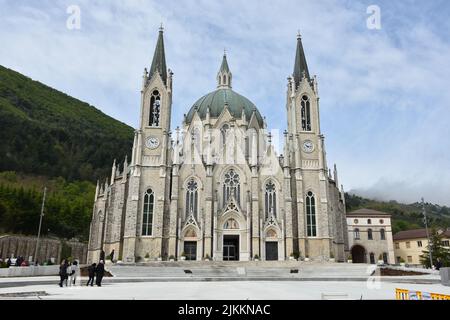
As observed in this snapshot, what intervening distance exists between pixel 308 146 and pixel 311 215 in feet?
27.0

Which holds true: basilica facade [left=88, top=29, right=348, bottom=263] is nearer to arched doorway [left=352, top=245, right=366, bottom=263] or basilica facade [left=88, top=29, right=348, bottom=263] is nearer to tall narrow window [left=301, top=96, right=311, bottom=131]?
tall narrow window [left=301, top=96, right=311, bottom=131]

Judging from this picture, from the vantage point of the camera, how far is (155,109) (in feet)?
158

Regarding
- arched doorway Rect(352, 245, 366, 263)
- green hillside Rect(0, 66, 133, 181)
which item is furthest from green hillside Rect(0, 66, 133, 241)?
arched doorway Rect(352, 245, 366, 263)

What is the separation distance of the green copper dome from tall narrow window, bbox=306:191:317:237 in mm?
18524

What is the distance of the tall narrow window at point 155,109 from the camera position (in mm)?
47344

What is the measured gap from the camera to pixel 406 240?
65.6m

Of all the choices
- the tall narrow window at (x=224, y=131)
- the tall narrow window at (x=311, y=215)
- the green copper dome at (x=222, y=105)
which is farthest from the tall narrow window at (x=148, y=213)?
the green copper dome at (x=222, y=105)

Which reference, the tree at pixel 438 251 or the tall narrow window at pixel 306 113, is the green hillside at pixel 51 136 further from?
the tree at pixel 438 251

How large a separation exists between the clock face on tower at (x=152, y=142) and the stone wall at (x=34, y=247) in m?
22.5

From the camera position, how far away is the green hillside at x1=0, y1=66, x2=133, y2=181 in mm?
96812

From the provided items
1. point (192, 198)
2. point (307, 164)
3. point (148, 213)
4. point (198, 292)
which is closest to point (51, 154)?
point (148, 213)
